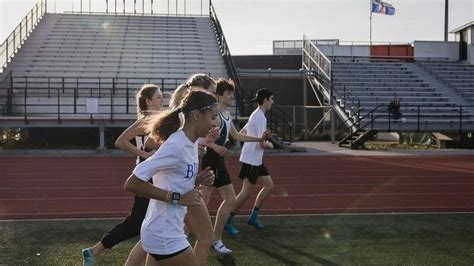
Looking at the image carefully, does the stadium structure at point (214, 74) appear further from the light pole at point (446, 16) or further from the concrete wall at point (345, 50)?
the light pole at point (446, 16)

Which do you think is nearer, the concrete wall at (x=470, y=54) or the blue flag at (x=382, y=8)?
the concrete wall at (x=470, y=54)

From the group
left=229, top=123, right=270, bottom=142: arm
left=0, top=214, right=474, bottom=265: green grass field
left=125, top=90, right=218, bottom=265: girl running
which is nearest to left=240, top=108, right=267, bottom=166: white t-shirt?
left=229, top=123, right=270, bottom=142: arm

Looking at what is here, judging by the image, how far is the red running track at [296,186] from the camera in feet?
30.7

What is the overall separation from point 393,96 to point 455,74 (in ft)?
20.3

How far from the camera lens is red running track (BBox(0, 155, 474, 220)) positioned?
9.36 metres

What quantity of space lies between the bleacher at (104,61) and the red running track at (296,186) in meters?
6.32

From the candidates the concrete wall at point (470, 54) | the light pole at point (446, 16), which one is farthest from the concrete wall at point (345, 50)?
the light pole at point (446, 16)

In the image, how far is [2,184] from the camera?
40.8ft

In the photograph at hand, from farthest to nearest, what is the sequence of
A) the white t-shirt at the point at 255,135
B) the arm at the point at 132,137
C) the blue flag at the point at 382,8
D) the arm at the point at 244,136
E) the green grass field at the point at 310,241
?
the blue flag at the point at 382,8, the white t-shirt at the point at 255,135, the arm at the point at 244,136, the green grass field at the point at 310,241, the arm at the point at 132,137

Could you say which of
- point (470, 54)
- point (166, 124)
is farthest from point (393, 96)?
point (166, 124)

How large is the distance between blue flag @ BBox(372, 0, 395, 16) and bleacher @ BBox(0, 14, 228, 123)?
11336 millimetres

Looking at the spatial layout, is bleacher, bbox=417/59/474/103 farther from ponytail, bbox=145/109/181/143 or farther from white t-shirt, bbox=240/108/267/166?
ponytail, bbox=145/109/181/143

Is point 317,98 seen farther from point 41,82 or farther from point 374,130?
point 41,82

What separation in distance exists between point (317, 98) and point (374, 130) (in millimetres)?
8716
